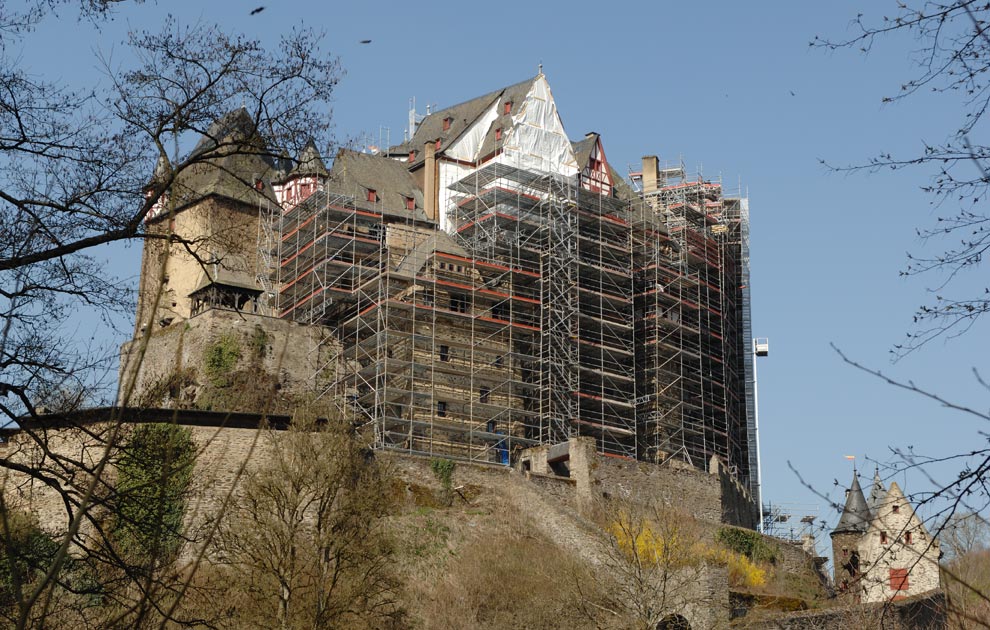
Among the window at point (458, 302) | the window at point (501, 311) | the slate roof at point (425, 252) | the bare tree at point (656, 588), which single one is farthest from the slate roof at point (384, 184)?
the bare tree at point (656, 588)

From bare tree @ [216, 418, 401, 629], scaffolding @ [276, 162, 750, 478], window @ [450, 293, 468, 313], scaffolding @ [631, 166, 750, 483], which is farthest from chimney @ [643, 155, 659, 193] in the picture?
bare tree @ [216, 418, 401, 629]

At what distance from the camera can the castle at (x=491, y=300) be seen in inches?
1593

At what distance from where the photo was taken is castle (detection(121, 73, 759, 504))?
40469mm

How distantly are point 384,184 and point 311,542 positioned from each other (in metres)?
21.8

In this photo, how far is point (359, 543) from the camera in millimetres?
26391

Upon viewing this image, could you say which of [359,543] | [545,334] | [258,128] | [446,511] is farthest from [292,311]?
[258,128]

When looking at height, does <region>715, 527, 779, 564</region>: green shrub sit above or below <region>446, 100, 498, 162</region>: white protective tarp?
below

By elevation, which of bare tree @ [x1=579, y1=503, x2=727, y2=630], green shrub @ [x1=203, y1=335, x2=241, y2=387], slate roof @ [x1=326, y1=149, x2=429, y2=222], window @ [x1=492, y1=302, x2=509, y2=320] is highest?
slate roof @ [x1=326, y1=149, x2=429, y2=222]

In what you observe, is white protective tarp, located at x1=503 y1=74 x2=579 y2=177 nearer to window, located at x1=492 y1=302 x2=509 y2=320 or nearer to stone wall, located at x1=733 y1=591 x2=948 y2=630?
window, located at x1=492 y1=302 x2=509 y2=320

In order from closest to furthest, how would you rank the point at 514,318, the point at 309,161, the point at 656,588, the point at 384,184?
the point at 309,161, the point at 656,588, the point at 514,318, the point at 384,184

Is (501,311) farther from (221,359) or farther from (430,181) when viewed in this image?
(221,359)

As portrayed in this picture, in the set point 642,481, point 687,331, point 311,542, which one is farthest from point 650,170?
point 311,542

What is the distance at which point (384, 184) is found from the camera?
47.8 meters

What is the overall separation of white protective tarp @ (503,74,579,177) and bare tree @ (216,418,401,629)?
19575mm
